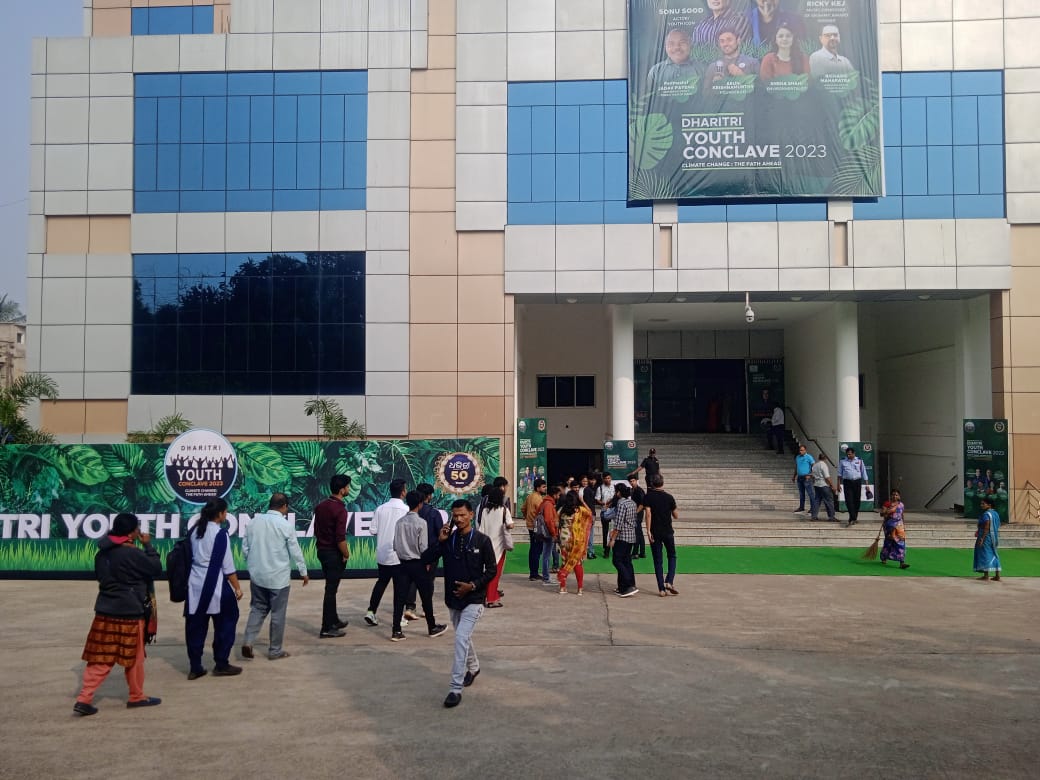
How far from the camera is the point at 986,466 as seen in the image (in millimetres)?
19844

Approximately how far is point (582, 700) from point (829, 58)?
62.9 feet

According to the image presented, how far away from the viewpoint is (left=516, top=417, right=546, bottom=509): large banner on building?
21609mm

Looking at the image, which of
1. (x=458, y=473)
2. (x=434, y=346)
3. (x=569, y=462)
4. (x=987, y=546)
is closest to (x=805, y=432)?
(x=569, y=462)

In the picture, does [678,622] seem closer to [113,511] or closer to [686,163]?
[113,511]

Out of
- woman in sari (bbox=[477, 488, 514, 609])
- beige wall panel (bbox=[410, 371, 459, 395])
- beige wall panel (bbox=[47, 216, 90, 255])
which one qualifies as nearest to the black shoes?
woman in sari (bbox=[477, 488, 514, 609])

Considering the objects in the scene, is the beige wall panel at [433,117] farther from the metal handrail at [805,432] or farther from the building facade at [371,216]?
the metal handrail at [805,432]

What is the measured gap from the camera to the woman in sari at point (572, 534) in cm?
1241

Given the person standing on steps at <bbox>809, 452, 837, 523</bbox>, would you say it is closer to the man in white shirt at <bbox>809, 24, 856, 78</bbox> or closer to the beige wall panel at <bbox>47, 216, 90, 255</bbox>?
the man in white shirt at <bbox>809, 24, 856, 78</bbox>

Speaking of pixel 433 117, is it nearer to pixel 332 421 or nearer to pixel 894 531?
pixel 332 421

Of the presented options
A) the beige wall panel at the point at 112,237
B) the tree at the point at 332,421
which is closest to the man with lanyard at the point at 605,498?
the tree at the point at 332,421

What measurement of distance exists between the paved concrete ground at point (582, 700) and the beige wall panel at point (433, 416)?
34.8ft

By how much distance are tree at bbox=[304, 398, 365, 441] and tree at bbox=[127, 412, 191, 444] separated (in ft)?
10.2

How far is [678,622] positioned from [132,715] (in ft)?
20.6

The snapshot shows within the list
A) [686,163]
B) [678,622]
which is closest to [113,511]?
[678,622]
